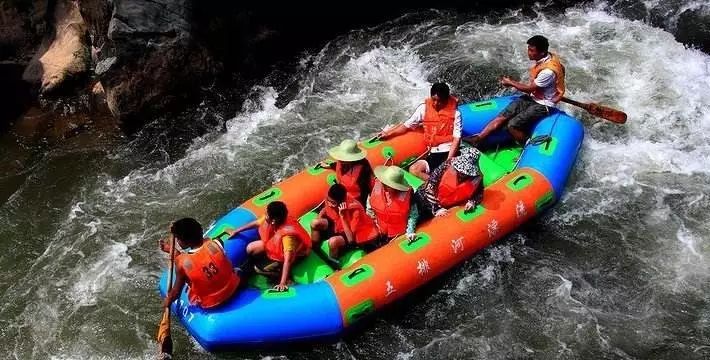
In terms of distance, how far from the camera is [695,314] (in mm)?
5891

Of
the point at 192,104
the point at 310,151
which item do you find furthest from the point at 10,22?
the point at 310,151

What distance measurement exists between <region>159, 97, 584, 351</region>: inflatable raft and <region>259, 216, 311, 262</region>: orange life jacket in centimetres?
27

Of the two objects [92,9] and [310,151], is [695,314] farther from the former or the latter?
[92,9]

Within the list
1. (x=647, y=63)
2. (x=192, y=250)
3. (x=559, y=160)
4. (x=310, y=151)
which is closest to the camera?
(x=192, y=250)

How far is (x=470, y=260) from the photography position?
20.7ft

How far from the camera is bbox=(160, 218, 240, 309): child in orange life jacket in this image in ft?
16.0

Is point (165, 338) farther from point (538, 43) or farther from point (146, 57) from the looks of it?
point (538, 43)

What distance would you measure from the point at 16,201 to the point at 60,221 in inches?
27.8

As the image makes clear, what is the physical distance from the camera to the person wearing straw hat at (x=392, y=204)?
5.61m

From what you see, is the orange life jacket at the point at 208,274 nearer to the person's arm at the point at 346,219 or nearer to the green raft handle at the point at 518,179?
the person's arm at the point at 346,219

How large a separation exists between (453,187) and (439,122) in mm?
947

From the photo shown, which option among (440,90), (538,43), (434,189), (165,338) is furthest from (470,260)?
(165,338)

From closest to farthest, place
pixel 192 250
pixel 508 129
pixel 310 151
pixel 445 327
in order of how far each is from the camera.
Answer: pixel 192 250 < pixel 445 327 < pixel 508 129 < pixel 310 151

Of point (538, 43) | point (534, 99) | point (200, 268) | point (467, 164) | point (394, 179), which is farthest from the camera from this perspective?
point (534, 99)
